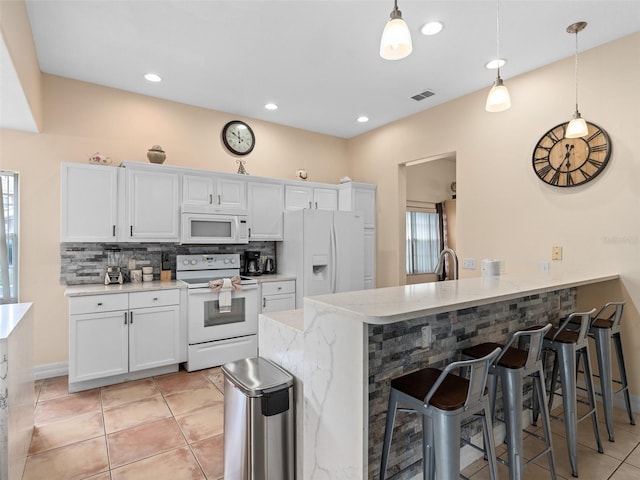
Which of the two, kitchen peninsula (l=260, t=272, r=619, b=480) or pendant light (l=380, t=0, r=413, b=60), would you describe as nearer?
kitchen peninsula (l=260, t=272, r=619, b=480)

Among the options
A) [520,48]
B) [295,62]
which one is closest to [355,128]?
[295,62]

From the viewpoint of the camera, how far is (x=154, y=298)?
3.48m

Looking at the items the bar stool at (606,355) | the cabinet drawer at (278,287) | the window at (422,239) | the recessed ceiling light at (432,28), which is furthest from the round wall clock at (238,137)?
the bar stool at (606,355)

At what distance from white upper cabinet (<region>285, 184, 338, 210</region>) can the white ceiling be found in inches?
45.1

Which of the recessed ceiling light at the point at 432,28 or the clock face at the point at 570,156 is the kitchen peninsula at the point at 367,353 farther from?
the recessed ceiling light at the point at 432,28

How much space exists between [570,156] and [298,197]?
3.03 metres

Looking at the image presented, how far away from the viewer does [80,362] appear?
3143 millimetres

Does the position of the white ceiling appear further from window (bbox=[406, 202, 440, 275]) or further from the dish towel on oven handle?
window (bbox=[406, 202, 440, 275])

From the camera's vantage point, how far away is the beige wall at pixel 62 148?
11.3ft

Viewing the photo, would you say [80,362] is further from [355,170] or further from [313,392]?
[355,170]

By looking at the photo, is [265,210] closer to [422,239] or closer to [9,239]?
[9,239]

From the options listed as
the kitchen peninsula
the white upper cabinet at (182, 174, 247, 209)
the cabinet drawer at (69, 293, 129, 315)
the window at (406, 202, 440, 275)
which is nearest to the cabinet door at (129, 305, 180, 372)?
the cabinet drawer at (69, 293, 129, 315)

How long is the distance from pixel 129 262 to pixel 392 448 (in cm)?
331

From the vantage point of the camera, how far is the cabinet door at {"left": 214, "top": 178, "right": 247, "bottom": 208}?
4.16 metres
